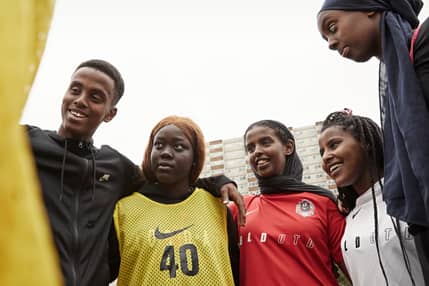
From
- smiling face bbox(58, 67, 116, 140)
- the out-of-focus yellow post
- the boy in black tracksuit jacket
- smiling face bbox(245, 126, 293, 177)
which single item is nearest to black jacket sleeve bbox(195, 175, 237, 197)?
the boy in black tracksuit jacket

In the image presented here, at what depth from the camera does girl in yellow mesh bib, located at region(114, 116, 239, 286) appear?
2172 mm

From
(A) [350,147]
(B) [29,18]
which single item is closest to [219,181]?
(A) [350,147]

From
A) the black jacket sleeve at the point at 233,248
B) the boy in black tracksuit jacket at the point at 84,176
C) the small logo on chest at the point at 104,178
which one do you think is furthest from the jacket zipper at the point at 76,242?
the black jacket sleeve at the point at 233,248

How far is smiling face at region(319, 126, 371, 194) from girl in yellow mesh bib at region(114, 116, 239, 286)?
2.59 ft

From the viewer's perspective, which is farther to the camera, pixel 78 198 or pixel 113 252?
pixel 113 252

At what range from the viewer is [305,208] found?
2.82m

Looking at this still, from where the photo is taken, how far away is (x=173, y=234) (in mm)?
2303

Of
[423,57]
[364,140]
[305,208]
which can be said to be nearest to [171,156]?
[305,208]

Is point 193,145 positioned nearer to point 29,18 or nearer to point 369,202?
point 369,202

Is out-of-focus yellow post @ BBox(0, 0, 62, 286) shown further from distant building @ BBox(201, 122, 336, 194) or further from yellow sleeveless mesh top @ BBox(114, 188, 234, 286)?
distant building @ BBox(201, 122, 336, 194)

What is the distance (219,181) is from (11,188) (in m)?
2.38

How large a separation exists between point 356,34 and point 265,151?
1.32m

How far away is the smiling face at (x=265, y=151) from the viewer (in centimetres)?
311

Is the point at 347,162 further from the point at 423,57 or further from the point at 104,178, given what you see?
the point at 104,178
